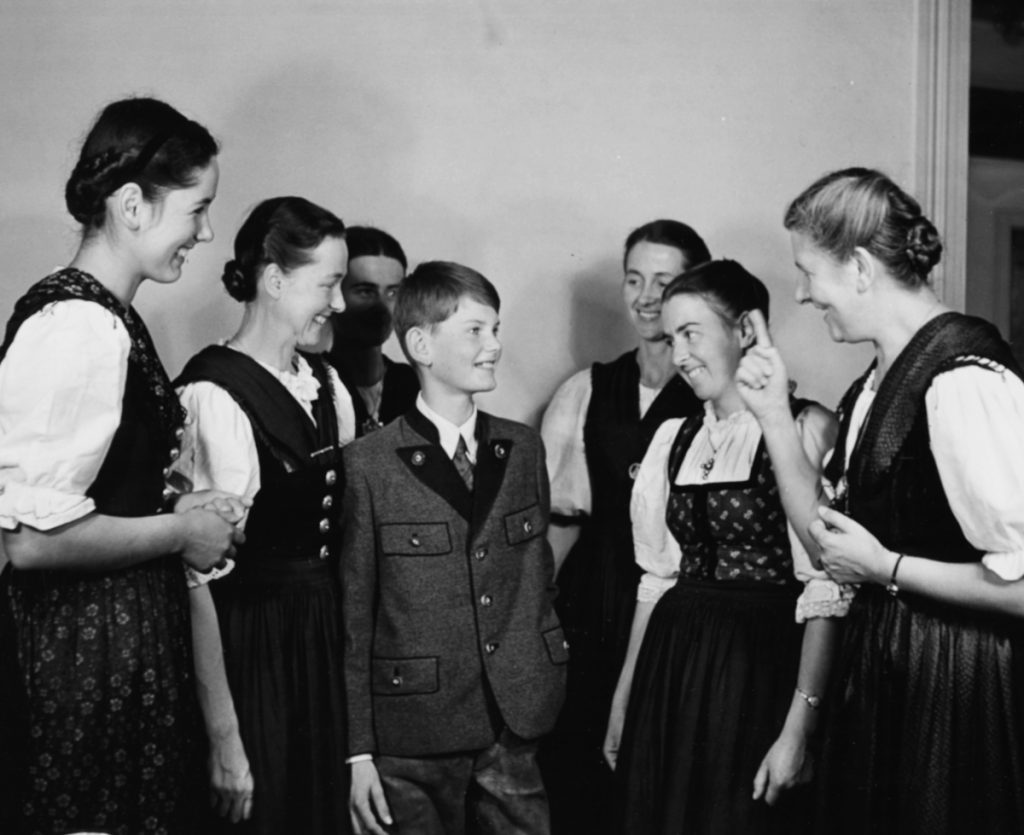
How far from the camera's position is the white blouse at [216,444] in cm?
217

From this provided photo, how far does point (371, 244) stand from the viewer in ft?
9.46

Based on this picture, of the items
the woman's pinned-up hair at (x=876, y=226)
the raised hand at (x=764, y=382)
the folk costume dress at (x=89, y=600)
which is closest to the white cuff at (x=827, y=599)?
the raised hand at (x=764, y=382)

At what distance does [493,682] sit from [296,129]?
1.48 metres

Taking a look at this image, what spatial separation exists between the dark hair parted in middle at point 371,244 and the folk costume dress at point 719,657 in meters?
0.86

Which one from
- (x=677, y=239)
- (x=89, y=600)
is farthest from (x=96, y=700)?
(x=677, y=239)

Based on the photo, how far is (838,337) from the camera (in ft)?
6.96

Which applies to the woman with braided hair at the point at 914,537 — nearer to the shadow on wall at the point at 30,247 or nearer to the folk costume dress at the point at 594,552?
the folk costume dress at the point at 594,552

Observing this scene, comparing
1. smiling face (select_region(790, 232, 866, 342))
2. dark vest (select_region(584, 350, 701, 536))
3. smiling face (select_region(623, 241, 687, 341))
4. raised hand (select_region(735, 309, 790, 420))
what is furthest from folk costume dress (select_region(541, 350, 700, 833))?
smiling face (select_region(790, 232, 866, 342))

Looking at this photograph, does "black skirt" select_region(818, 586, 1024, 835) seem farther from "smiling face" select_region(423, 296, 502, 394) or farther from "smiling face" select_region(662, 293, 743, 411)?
"smiling face" select_region(423, 296, 502, 394)

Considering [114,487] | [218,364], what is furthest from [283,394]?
[114,487]

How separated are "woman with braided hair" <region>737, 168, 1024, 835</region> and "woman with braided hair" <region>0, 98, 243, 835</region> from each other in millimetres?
997

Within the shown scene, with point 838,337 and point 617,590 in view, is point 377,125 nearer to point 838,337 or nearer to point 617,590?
point 617,590

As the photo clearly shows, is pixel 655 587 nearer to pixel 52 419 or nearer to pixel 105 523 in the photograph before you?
pixel 105 523

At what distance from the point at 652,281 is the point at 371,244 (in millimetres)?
659
